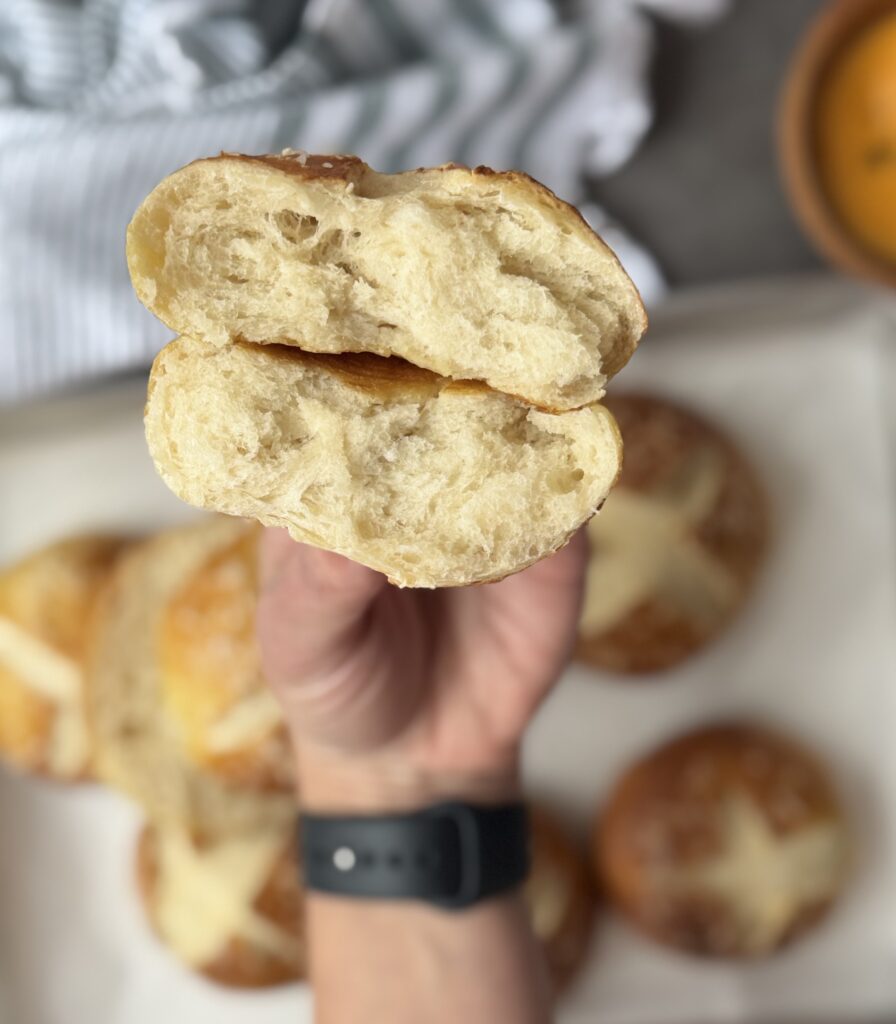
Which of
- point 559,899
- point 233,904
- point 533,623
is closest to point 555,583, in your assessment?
point 533,623

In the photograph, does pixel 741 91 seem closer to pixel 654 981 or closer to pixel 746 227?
pixel 746 227

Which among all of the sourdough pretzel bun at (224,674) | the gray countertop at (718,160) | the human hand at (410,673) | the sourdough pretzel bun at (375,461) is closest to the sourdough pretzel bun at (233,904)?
the sourdough pretzel bun at (224,674)

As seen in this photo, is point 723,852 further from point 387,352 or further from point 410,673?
point 387,352

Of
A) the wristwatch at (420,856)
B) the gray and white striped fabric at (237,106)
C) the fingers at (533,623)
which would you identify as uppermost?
the gray and white striped fabric at (237,106)

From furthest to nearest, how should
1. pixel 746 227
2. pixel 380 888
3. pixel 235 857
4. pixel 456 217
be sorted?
pixel 746 227 < pixel 235 857 < pixel 380 888 < pixel 456 217

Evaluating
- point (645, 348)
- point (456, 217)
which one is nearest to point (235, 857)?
point (645, 348)

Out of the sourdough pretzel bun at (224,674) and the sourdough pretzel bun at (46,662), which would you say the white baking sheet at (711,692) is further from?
the sourdough pretzel bun at (224,674)
